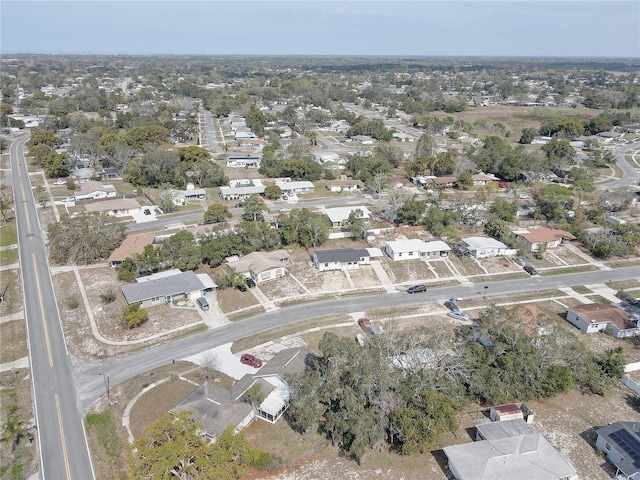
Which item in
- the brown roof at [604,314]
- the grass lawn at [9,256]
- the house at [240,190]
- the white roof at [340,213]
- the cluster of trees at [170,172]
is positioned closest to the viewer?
the brown roof at [604,314]

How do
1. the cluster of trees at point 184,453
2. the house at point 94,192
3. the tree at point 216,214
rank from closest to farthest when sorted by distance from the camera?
1. the cluster of trees at point 184,453
2. the tree at point 216,214
3. the house at point 94,192

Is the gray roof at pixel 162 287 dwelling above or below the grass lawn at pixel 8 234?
above

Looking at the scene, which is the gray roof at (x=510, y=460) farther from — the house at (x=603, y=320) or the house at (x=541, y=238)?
the house at (x=541, y=238)

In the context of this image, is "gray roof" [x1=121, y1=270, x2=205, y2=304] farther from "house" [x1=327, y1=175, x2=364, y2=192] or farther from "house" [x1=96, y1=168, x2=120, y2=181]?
"house" [x1=96, y1=168, x2=120, y2=181]

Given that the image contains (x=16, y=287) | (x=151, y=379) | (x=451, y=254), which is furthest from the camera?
(x=451, y=254)

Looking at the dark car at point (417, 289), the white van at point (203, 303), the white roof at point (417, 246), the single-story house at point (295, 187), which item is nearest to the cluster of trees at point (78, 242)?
the white van at point (203, 303)

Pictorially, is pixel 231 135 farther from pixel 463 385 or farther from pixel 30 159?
pixel 463 385

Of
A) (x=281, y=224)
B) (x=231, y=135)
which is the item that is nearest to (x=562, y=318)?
(x=281, y=224)
